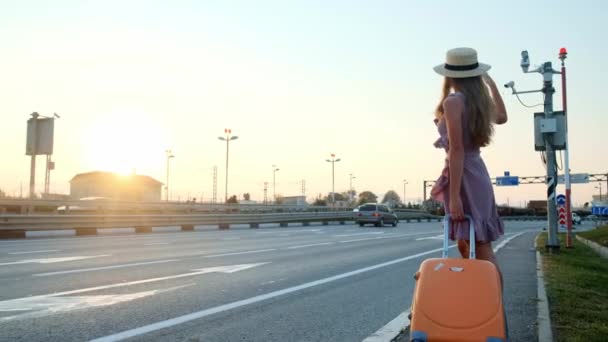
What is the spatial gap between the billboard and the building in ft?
225

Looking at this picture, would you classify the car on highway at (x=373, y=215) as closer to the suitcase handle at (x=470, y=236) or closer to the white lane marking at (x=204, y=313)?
the white lane marking at (x=204, y=313)

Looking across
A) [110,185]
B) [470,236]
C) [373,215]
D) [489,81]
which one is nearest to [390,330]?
[470,236]

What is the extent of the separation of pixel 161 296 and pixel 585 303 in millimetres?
4688

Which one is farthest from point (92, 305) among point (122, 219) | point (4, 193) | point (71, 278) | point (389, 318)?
point (4, 193)

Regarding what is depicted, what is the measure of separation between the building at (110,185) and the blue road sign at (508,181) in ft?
183

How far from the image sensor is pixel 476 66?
151 inches

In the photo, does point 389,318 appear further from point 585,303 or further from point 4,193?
point 4,193

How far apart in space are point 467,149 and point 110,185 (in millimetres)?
99658

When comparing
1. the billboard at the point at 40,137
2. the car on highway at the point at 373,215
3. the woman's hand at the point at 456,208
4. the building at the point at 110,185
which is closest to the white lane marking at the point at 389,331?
the woman's hand at the point at 456,208

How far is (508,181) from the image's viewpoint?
72.6 meters

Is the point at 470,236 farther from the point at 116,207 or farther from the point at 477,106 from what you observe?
the point at 116,207

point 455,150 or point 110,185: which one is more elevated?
point 110,185

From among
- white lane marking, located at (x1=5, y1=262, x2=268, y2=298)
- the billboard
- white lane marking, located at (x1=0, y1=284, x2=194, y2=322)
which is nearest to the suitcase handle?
white lane marking, located at (x1=0, y1=284, x2=194, y2=322)

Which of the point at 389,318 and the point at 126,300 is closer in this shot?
the point at 389,318
